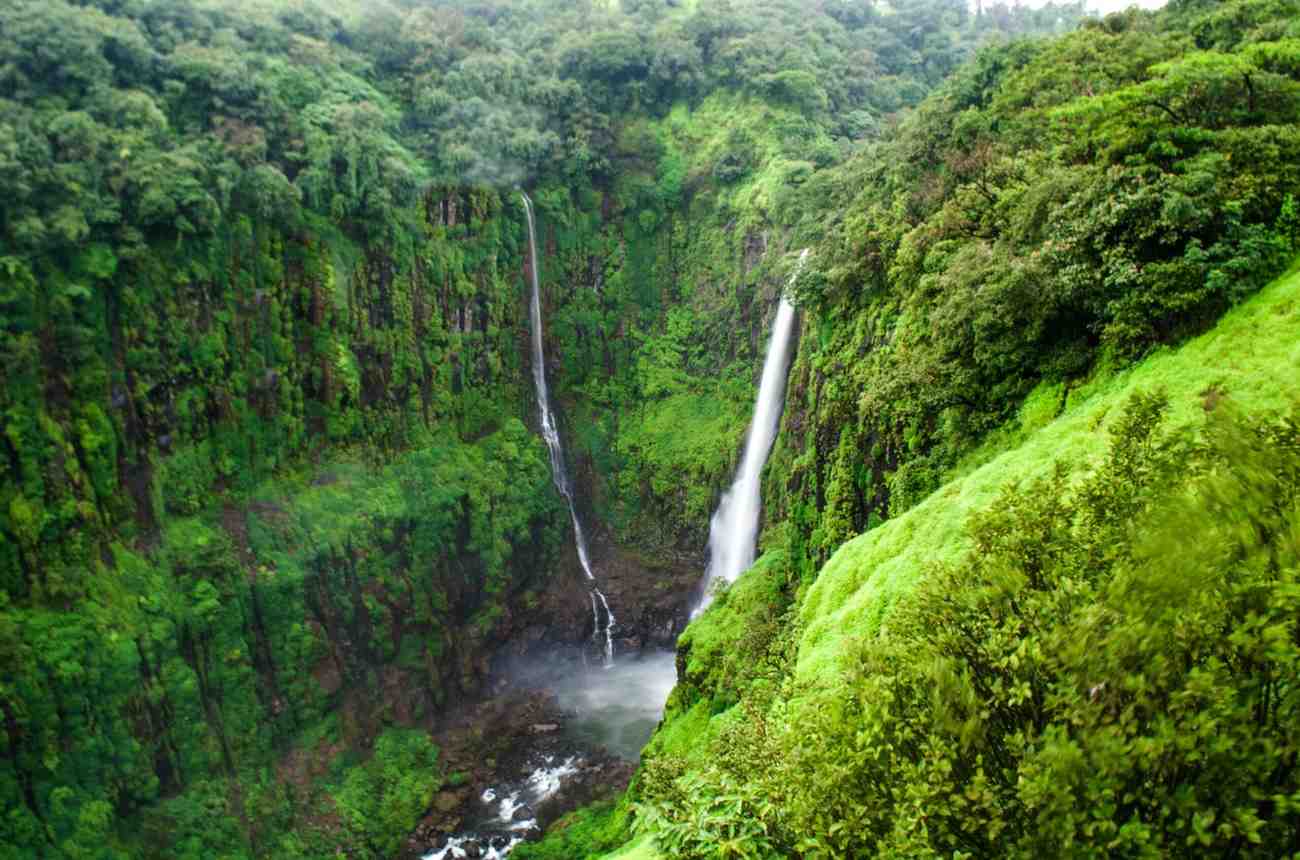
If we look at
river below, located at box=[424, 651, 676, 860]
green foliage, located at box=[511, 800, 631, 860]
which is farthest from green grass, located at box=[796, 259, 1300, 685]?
river below, located at box=[424, 651, 676, 860]

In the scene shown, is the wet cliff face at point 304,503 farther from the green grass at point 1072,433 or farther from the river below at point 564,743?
the green grass at point 1072,433

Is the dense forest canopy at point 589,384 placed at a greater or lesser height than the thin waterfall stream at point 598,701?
greater

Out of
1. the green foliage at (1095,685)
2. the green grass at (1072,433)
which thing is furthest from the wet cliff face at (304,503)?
the green foliage at (1095,685)

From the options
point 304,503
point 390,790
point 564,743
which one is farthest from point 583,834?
point 304,503

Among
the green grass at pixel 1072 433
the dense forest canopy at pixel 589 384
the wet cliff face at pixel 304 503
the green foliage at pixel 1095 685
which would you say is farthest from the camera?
the wet cliff face at pixel 304 503

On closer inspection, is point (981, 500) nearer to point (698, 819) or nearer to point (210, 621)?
point (698, 819)

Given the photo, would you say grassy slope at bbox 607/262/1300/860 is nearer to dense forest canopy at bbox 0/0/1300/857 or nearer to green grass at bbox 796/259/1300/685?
green grass at bbox 796/259/1300/685

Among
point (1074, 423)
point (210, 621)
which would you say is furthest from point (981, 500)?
point (210, 621)
